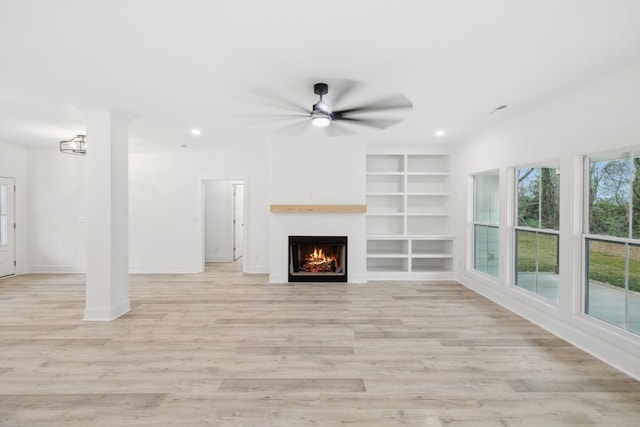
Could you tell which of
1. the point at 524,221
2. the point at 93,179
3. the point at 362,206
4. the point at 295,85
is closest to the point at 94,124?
the point at 93,179

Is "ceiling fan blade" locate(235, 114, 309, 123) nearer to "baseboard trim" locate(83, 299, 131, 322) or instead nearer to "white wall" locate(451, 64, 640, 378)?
"white wall" locate(451, 64, 640, 378)

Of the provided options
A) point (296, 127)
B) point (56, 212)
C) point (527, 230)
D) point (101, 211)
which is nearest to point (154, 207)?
point (56, 212)

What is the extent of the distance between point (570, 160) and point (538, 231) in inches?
38.0

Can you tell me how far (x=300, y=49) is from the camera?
220cm

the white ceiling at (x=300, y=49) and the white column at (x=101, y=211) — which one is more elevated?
the white ceiling at (x=300, y=49)

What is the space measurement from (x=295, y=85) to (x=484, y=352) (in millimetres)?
2965

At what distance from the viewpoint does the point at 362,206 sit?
5.44 m

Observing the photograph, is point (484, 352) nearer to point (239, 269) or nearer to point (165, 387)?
point (165, 387)

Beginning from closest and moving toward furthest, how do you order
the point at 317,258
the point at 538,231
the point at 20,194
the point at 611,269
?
the point at 611,269 < the point at 538,231 < the point at 317,258 < the point at 20,194

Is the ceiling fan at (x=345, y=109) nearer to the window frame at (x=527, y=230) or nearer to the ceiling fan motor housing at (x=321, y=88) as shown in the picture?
the ceiling fan motor housing at (x=321, y=88)

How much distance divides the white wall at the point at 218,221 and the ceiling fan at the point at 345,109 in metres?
5.21

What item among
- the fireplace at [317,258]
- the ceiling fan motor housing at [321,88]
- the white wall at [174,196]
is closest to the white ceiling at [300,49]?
the ceiling fan motor housing at [321,88]

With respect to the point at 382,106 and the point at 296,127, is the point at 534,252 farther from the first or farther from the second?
the point at 296,127

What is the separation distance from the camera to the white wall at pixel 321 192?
5.50 meters
